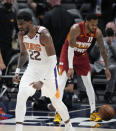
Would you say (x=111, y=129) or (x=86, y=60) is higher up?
(x=86, y=60)

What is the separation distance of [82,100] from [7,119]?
2.40 m

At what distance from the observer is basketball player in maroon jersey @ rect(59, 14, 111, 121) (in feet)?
22.5

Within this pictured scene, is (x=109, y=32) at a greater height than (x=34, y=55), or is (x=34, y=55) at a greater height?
(x=109, y=32)

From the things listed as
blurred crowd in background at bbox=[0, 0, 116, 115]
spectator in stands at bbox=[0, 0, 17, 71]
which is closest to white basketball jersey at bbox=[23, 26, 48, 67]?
blurred crowd in background at bbox=[0, 0, 116, 115]

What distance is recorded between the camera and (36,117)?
7.83 metres

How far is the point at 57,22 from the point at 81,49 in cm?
149

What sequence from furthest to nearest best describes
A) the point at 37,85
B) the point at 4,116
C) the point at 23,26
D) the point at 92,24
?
the point at 4,116 → the point at 92,24 → the point at 23,26 → the point at 37,85

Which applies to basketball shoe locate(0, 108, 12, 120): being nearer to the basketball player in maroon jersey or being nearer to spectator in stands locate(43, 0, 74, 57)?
the basketball player in maroon jersey

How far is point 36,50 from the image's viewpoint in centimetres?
590

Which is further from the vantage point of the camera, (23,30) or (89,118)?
(89,118)

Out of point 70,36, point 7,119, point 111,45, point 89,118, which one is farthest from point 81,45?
point 111,45

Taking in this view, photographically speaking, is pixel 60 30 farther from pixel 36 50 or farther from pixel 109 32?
pixel 36 50

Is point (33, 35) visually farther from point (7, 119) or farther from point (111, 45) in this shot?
point (111, 45)

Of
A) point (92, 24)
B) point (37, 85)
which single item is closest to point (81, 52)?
Result: point (92, 24)
